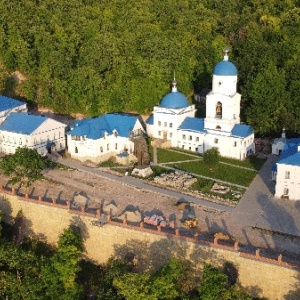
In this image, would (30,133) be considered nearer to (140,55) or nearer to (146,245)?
(146,245)

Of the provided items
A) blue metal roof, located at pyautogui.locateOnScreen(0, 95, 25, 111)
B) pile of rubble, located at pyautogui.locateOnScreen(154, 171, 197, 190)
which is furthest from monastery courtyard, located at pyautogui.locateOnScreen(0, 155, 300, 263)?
blue metal roof, located at pyautogui.locateOnScreen(0, 95, 25, 111)

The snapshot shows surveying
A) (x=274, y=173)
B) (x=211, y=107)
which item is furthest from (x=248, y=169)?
(x=211, y=107)

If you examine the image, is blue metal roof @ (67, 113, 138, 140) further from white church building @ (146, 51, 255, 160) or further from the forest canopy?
the forest canopy

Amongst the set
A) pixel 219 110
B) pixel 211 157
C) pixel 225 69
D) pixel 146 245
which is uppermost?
pixel 225 69

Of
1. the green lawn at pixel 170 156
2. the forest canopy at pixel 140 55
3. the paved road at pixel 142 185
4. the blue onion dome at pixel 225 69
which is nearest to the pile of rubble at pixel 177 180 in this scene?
the paved road at pixel 142 185

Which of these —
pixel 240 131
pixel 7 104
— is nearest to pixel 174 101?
pixel 240 131

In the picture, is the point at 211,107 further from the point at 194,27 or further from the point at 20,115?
the point at 194,27

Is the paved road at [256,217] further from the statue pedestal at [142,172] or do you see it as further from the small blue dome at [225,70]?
the small blue dome at [225,70]
